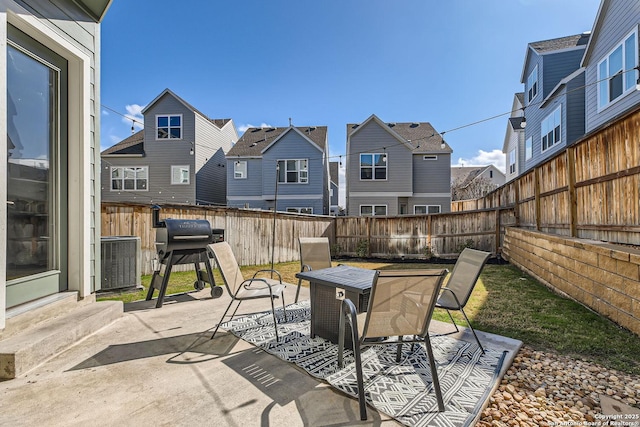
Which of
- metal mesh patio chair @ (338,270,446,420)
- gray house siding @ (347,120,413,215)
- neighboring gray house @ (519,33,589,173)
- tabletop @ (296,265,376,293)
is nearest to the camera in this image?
metal mesh patio chair @ (338,270,446,420)

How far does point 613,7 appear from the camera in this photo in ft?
27.1

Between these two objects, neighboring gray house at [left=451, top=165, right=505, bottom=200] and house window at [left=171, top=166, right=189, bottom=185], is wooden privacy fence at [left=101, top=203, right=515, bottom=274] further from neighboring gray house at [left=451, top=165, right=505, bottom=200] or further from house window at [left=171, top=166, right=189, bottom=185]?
neighboring gray house at [left=451, top=165, right=505, bottom=200]

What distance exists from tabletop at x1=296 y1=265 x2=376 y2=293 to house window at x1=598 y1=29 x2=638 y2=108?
8.69 metres

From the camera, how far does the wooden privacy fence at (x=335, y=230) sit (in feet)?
22.0

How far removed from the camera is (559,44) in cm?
1250

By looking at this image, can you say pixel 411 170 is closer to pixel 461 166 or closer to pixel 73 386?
pixel 73 386

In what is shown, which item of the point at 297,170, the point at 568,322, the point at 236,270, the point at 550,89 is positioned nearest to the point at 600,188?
the point at 568,322

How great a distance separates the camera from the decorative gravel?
1.91m

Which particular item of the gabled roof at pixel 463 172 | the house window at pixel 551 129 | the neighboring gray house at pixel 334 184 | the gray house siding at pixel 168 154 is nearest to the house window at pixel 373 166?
the house window at pixel 551 129

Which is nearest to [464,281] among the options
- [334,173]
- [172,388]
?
[172,388]

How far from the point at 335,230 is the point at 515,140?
42.4 feet

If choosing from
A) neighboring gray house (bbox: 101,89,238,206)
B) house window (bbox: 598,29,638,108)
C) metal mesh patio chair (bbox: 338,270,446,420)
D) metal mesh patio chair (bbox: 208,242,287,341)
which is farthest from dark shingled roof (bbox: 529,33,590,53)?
neighboring gray house (bbox: 101,89,238,206)

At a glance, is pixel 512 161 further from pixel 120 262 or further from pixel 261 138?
pixel 120 262

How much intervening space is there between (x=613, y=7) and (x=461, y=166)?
29426mm
